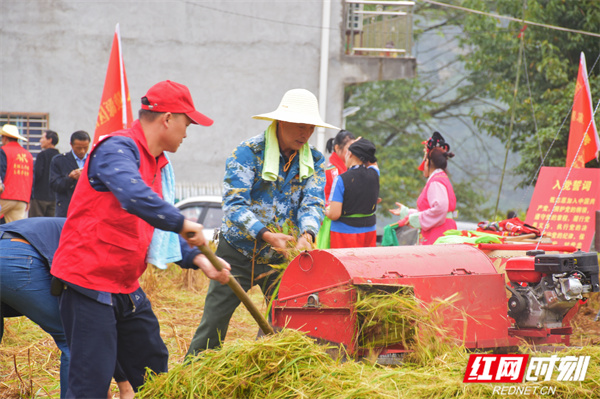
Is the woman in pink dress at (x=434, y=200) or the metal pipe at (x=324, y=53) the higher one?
the metal pipe at (x=324, y=53)

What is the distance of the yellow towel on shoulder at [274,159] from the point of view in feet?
13.9

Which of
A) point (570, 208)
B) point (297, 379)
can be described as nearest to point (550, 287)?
point (297, 379)

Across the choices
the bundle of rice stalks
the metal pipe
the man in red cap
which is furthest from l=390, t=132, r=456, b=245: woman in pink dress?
the metal pipe

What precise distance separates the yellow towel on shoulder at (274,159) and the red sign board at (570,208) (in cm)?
466

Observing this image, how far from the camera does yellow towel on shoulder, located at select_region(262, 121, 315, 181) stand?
4.25m

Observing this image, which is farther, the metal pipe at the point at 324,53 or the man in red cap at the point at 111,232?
the metal pipe at the point at 324,53

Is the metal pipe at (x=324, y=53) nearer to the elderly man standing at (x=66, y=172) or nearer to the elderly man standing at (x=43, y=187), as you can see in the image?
the elderly man standing at (x=43, y=187)

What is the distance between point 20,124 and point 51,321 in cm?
1236

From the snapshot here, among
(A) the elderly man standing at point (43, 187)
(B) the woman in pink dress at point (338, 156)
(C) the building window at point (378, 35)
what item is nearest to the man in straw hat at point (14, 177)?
(A) the elderly man standing at point (43, 187)

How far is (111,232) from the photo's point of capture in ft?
9.83

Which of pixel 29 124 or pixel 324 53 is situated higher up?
pixel 324 53

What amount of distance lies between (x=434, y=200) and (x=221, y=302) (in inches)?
107

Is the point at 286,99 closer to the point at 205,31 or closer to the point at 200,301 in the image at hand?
the point at 200,301

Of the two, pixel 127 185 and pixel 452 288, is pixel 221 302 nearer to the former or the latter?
pixel 452 288
